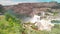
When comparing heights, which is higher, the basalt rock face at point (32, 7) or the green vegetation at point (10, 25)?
the basalt rock face at point (32, 7)

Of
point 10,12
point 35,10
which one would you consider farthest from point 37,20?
point 10,12

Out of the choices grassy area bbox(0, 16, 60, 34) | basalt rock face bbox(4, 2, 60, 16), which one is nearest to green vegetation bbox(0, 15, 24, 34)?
grassy area bbox(0, 16, 60, 34)

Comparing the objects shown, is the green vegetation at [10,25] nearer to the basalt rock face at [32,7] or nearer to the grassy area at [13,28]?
the grassy area at [13,28]

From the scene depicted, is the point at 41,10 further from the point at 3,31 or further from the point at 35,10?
the point at 3,31

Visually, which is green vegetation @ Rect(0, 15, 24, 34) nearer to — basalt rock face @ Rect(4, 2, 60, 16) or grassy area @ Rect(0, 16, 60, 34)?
grassy area @ Rect(0, 16, 60, 34)

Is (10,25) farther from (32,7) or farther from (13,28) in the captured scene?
(32,7)

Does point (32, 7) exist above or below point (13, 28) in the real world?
above

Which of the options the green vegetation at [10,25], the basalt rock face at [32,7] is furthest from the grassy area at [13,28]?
the basalt rock face at [32,7]

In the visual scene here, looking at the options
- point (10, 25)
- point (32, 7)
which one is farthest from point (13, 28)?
point (32, 7)
